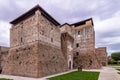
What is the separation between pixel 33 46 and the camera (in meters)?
15.7

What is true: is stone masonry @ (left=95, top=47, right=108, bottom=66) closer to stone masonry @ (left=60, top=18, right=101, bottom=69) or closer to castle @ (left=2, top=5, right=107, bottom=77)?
stone masonry @ (left=60, top=18, right=101, bottom=69)

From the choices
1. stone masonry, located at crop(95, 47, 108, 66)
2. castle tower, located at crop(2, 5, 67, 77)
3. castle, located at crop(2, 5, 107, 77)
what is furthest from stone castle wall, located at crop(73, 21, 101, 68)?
stone masonry, located at crop(95, 47, 108, 66)

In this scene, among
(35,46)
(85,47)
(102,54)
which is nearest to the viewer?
(35,46)

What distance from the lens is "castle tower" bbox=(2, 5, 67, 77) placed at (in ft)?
49.8

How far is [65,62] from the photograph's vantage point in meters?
22.8

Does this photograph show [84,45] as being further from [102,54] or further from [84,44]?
[102,54]

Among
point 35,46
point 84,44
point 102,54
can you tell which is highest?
point 84,44

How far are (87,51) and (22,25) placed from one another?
15.9 metres

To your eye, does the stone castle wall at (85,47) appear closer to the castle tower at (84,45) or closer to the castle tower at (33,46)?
the castle tower at (84,45)

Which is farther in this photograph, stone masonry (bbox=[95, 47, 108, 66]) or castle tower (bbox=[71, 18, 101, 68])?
stone masonry (bbox=[95, 47, 108, 66])

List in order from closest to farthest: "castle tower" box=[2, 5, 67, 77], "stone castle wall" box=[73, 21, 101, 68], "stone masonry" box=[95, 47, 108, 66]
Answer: "castle tower" box=[2, 5, 67, 77]
"stone castle wall" box=[73, 21, 101, 68]
"stone masonry" box=[95, 47, 108, 66]

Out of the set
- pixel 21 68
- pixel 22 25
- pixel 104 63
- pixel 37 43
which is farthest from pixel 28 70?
pixel 104 63

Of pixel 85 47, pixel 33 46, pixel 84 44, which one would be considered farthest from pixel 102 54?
pixel 33 46

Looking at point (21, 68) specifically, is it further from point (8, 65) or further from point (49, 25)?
point (49, 25)
